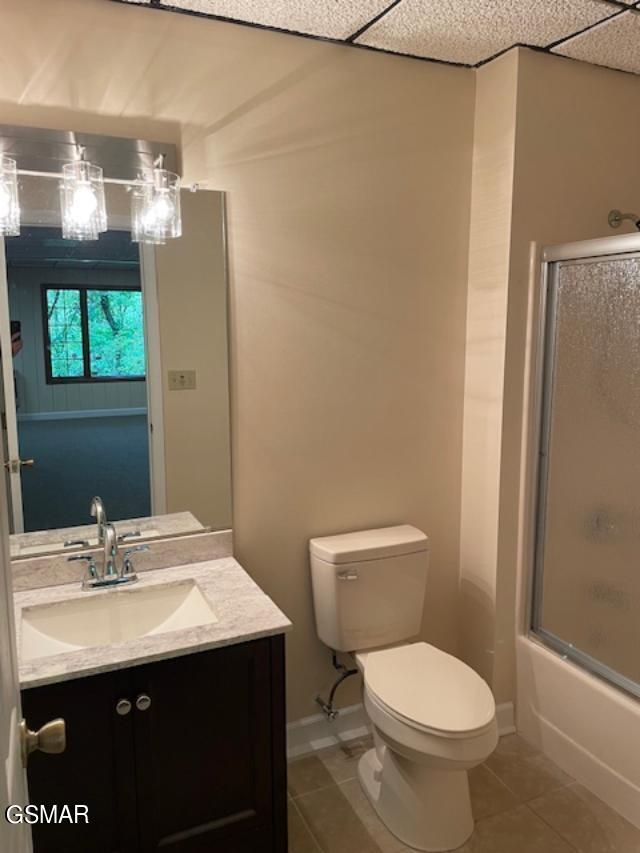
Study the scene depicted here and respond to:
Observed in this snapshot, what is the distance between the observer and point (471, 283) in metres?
2.51

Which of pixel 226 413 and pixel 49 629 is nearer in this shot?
pixel 49 629

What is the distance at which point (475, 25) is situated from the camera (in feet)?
6.68

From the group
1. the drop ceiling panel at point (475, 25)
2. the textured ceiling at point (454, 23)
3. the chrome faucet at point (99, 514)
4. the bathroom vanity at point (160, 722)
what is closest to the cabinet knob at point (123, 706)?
the bathroom vanity at point (160, 722)

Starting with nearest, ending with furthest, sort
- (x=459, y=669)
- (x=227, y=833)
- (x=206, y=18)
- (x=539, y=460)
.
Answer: (x=227, y=833), (x=206, y=18), (x=459, y=669), (x=539, y=460)

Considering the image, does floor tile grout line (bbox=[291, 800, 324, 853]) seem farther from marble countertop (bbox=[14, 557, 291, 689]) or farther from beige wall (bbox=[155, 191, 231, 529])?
beige wall (bbox=[155, 191, 231, 529])

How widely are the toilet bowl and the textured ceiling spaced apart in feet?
6.56

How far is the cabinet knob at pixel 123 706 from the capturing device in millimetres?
1611

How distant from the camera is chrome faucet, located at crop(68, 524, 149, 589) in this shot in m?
1.98

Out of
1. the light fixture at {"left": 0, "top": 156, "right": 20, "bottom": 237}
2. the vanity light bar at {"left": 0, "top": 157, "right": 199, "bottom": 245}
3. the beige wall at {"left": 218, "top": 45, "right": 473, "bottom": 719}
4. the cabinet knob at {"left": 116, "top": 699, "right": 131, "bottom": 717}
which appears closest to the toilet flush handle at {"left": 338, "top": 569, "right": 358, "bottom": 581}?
the beige wall at {"left": 218, "top": 45, "right": 473, "bottom": 719}

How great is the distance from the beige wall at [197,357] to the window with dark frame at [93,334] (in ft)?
0.29

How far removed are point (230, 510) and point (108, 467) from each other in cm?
42

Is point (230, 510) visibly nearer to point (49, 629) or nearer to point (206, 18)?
point (49, 629)

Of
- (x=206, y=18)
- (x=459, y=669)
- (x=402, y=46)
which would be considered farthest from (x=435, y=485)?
(x=206, y=18)

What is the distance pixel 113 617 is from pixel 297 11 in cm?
185
